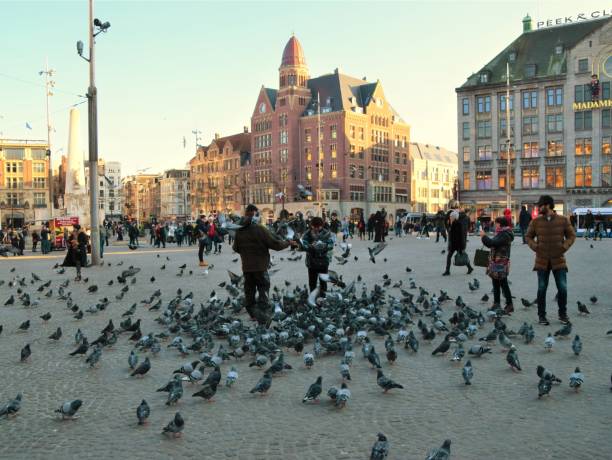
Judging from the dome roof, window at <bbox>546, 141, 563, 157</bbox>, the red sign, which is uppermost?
the dome roof

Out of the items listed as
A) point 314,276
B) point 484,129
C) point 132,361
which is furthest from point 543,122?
point 132,361

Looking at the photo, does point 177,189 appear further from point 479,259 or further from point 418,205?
point 479,259

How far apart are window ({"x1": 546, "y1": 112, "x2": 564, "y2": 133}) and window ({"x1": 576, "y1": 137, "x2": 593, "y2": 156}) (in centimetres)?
240

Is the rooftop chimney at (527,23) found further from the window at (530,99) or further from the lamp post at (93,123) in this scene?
the lamp post at (93,123)

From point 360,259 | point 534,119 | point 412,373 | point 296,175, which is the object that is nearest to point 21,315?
point 412,373

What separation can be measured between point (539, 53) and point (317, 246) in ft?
226

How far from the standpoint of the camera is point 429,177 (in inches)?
5221

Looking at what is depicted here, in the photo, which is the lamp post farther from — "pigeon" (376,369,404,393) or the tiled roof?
the tiled roof

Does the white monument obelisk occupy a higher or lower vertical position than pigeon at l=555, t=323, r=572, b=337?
higher

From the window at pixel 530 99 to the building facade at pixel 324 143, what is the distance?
3176cm

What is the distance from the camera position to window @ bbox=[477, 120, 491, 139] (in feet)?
237

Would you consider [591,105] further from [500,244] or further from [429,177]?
[429,177]

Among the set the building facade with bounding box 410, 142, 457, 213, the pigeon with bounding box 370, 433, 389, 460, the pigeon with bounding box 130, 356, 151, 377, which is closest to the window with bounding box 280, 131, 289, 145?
the building facade with bounding box 410, 142, 457, 213

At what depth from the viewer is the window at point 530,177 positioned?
70.2 meters
